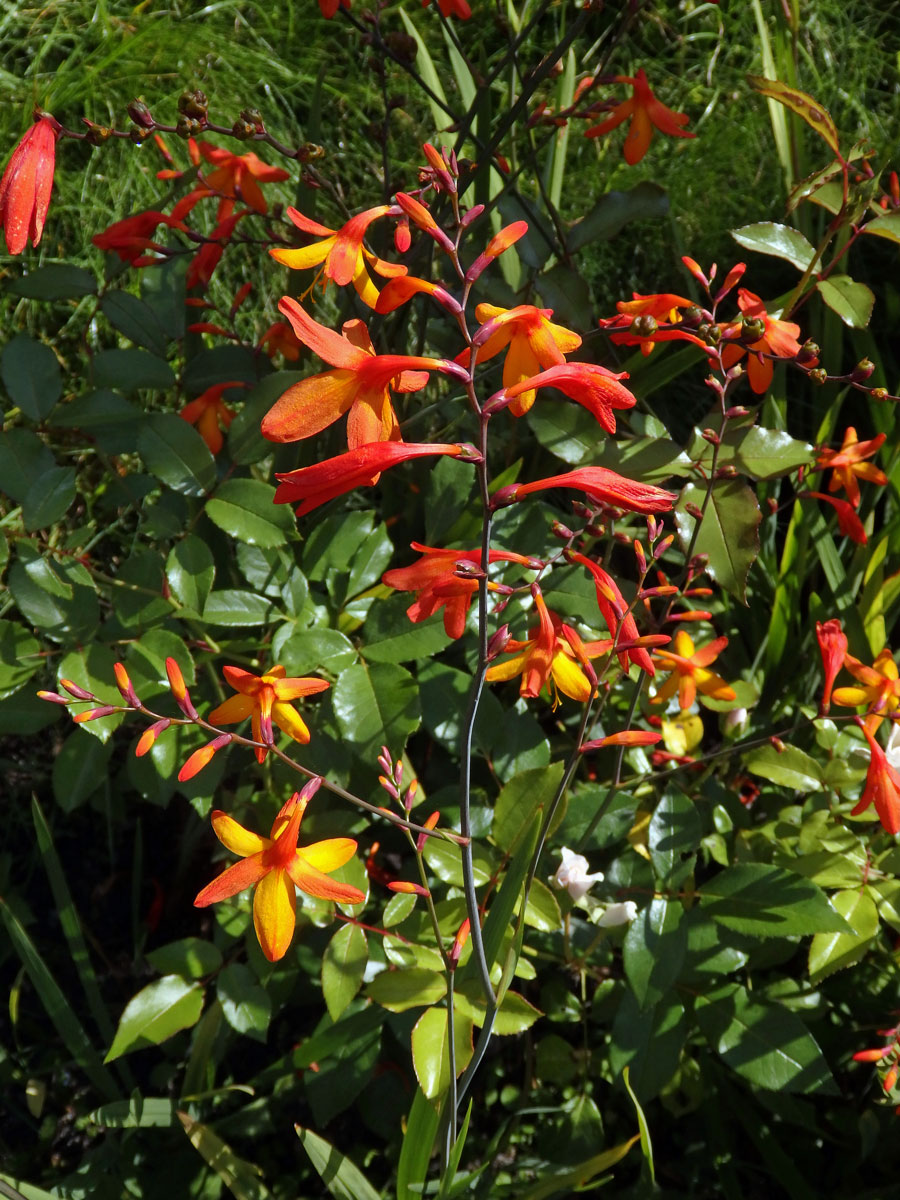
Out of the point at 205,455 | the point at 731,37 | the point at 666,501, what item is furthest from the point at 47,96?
the point at 666,501

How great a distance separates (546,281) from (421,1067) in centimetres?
99

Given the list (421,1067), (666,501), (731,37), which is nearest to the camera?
(666,501)

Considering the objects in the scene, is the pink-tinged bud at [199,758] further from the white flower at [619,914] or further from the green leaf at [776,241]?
the green leaf at [776,241]

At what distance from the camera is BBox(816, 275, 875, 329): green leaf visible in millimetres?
1263

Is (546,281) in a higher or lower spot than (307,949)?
higher

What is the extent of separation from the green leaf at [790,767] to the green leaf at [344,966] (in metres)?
0.56

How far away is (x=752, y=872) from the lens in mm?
1228

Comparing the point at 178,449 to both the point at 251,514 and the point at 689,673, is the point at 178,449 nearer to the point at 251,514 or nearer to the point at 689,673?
the point at 251,514

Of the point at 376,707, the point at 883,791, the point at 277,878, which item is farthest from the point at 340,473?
the point at 883,791

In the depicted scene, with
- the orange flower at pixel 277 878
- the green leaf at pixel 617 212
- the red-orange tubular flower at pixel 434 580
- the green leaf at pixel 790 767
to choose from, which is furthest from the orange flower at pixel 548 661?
the green leaf at pixel 617 212

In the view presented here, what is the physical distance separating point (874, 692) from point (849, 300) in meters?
0.50

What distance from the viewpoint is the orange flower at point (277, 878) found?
82 centimetres

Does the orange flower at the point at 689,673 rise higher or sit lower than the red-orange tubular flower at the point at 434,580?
lower

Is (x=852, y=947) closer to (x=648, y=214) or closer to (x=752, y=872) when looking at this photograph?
(x=752, y=872)
